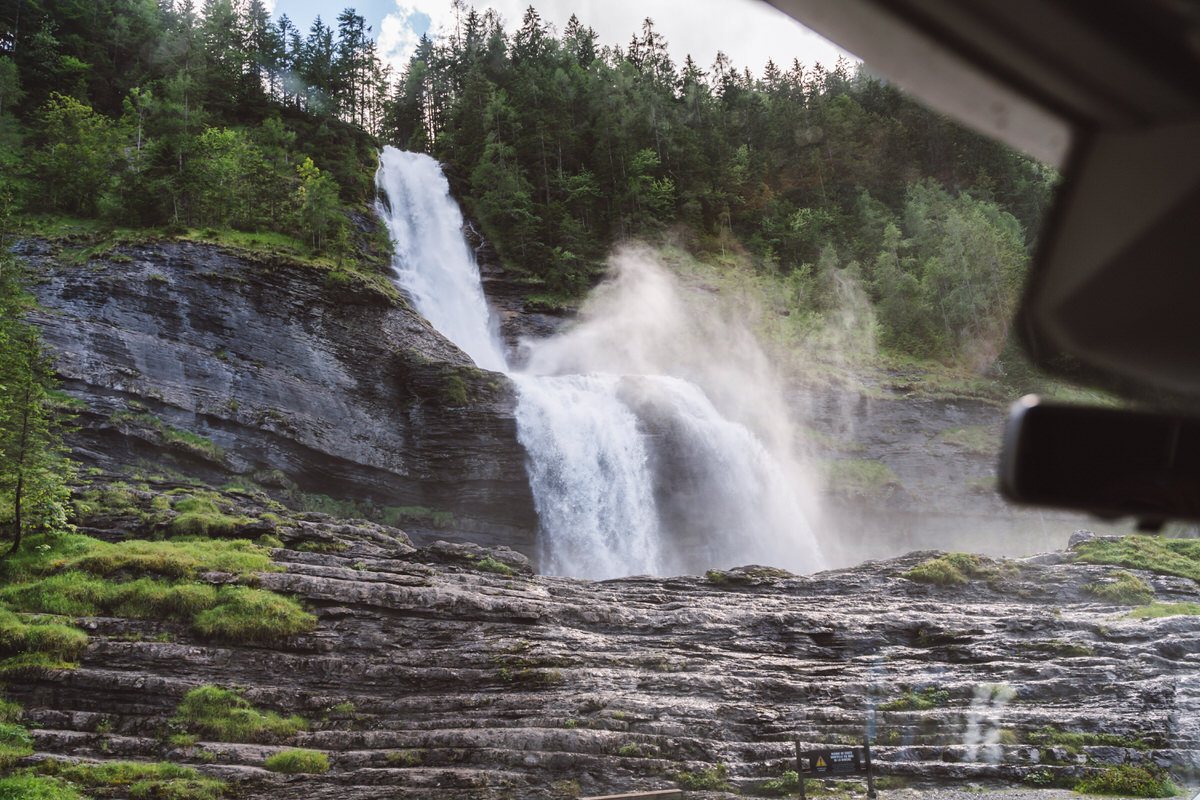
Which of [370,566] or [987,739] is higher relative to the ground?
[370,566]

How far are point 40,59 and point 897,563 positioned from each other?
177 feet

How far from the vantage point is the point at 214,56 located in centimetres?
5138

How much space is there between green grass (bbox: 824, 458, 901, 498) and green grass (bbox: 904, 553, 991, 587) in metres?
13.7

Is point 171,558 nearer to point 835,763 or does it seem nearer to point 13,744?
point 13,744

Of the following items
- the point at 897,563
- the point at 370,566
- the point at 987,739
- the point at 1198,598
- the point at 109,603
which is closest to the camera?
the point at 987,739

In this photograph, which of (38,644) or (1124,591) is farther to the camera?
(1124,591)

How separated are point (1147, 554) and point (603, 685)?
21.3m

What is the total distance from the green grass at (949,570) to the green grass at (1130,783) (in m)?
9.66

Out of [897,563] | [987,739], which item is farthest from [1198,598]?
[987,739]

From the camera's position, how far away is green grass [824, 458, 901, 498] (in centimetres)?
3850

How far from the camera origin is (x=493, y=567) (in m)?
22.2

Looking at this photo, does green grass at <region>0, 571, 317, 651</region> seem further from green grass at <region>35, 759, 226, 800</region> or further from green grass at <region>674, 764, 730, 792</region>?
green grass at <region>674, 764, 730, 792</region>

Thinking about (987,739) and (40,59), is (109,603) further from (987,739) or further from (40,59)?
(40,59)

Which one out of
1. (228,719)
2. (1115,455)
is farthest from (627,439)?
(1115,455)
